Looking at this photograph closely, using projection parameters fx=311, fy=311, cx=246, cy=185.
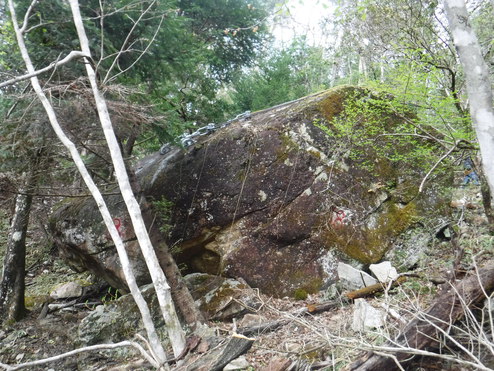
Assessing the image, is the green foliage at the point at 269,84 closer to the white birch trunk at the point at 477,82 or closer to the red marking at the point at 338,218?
the red marking at the point at 338,218

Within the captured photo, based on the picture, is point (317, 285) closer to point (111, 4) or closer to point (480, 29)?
point (111, 4)

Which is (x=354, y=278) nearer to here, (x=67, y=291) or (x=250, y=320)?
(x=250, y=320)

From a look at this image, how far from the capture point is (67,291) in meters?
7.70

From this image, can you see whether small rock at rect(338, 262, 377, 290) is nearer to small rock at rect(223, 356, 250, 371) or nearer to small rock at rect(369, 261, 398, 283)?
small rock at rect(369, 261, 398, 283)

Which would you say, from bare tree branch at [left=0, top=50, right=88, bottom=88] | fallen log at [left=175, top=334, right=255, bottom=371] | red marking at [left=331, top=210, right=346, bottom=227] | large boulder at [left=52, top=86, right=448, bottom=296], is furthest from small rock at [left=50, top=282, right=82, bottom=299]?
red marking at [left=331, top=210, right=346, bottom=227]

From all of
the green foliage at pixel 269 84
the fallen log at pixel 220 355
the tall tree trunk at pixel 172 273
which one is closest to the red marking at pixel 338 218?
the fallen log at pixel 220 355

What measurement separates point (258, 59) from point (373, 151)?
670cm

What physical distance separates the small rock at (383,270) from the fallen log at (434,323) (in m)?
2.07

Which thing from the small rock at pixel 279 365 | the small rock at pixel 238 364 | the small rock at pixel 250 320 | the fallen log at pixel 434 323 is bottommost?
the small rock at pixel 250 320

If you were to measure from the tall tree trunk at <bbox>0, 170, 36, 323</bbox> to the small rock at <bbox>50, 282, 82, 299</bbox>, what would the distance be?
0.89m

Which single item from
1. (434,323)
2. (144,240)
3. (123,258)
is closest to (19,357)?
(123,258)

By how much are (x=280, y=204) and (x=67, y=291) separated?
590 centimetres

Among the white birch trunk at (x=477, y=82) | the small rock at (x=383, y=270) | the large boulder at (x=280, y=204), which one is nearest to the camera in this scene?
the white birch trunk at (x=477, y=82)

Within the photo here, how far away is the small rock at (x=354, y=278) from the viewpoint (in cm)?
487
